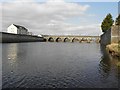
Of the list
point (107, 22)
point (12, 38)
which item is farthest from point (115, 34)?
point (12, 38)

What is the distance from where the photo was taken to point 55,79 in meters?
21.9

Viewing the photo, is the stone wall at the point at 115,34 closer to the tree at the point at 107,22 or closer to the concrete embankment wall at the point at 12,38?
the tree at the point at 107,22

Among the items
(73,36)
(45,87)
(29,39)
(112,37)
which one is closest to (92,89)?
(45,87)

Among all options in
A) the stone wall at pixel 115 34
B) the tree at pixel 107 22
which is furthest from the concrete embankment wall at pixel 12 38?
the stone wall at pixel 115 34

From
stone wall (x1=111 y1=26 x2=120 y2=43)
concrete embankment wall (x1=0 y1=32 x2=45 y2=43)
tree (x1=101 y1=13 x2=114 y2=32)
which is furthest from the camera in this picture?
concrete embankment wall (x1=0 y1=32 x2=45 y2=43)

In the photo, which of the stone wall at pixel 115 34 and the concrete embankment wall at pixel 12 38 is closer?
the stone wall at pixel 115 34

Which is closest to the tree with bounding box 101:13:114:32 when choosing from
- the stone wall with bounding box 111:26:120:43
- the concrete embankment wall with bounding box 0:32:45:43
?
the stone wall with bounding box 111:26:120:43

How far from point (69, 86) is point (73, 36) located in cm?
18054

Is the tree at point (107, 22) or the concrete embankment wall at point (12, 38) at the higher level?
the tree at point (107, 22)

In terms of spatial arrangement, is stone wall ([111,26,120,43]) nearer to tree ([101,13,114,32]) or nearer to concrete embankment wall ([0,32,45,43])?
tree ([101,13,114,32])

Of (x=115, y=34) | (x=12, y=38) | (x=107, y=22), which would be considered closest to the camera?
(x=115, y=34)

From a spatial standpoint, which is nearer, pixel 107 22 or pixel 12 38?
pixel 107 22

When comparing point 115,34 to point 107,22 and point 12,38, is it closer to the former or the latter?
point 107,22

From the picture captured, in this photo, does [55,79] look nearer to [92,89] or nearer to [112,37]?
[92,89]
